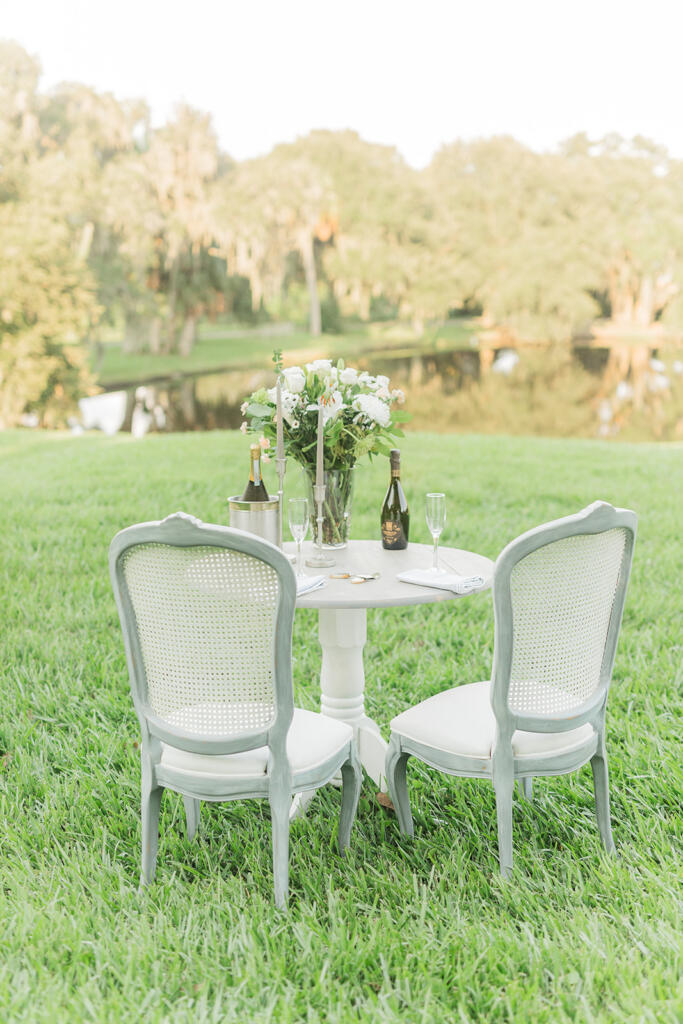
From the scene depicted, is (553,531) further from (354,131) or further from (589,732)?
(354,131)

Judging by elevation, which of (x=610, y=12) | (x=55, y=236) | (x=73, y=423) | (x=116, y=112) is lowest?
(x=73, y=423)

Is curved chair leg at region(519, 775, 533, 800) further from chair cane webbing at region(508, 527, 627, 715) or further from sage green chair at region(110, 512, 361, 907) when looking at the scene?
sage green chair at region(110, 512, 361, 907)

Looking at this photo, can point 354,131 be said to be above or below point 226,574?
above

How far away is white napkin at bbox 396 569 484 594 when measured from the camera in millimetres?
2746

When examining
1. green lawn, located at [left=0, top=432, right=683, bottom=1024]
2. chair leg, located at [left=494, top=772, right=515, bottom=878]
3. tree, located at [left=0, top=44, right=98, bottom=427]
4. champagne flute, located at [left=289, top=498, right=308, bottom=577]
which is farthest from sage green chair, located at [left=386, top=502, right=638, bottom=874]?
tree, located at [left=0, top=44, right=98, bottom=427]

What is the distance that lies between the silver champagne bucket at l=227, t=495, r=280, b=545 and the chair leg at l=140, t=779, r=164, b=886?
2.98 feet

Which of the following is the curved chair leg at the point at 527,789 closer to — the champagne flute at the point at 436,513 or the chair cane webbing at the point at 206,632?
the champagne flute at the point at 436,513

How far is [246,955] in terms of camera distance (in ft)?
7.16

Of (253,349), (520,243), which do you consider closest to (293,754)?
(253,349)

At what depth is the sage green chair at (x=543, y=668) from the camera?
2.34 metres

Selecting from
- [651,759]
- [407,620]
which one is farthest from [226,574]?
[407,620]

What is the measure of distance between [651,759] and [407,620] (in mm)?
2117

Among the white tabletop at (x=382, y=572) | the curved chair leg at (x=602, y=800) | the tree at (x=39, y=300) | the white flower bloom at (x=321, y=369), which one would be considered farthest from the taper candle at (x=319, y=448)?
the tree at (x=39, y=300)

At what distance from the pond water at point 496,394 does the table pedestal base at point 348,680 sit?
65.7 feet
